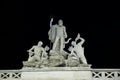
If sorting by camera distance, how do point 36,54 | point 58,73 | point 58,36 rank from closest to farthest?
point 58,73
point 36,54
point 58,36

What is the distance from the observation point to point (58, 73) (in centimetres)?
1695

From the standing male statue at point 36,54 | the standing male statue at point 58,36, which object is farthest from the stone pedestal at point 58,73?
the standing male statue at point 58,36

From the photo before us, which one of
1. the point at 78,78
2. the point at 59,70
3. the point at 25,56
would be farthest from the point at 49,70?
the point at 25,56

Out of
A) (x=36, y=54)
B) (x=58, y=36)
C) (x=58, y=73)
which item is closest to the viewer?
(x=58, y=73)

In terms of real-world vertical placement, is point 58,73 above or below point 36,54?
below

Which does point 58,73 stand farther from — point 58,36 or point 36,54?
point 58,36

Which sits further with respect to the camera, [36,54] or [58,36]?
[58,36]

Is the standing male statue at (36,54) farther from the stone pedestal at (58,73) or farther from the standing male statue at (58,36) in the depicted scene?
the standing male statue at (58,36)

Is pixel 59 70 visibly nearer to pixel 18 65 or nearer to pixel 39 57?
pixel 39 57

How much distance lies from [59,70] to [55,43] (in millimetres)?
1902

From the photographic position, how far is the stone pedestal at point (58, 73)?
16.9 meters

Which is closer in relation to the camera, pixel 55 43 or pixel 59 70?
pixel 59 70

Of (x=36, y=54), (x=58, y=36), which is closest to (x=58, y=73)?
(x=36, y=54)

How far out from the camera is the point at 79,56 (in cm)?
1756
